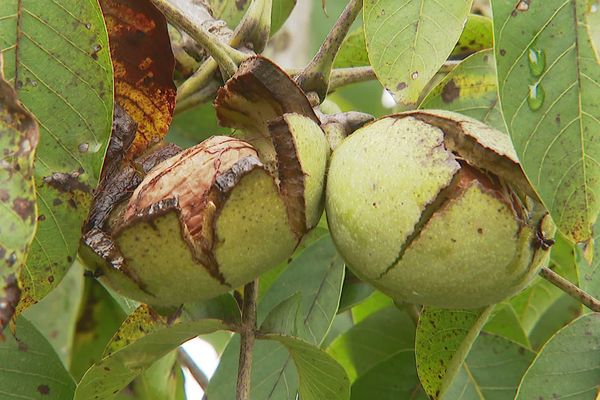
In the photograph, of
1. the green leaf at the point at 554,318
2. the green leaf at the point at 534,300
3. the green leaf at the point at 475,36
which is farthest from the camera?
the green leaf at the point at 554,318

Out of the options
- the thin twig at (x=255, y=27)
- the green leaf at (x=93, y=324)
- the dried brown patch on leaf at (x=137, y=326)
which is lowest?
the green leaf at (x=93, y=324)

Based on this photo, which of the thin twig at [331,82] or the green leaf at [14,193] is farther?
the thin twig at [331,82]

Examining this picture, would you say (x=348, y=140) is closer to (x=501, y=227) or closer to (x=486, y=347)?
(x=501, y=227)

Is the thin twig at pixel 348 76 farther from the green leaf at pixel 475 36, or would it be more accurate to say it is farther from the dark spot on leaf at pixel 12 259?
the dark spot on leaf at pixel 12 259

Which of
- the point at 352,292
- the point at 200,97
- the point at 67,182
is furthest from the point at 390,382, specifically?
the point at 67,182

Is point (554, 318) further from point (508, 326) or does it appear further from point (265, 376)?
point (265, 376)

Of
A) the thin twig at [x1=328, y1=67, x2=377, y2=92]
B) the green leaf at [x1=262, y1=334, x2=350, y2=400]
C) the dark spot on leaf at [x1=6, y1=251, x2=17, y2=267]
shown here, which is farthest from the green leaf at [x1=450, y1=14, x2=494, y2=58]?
the dark spot on leaf at [x1=6, y1=251, x2=17, y2=267]

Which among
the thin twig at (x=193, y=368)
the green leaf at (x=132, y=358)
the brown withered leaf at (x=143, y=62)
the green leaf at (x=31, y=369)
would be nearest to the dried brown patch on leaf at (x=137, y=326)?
the green leaf at (x=31, y=369)
